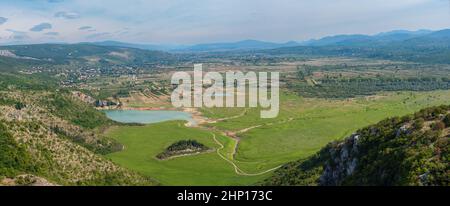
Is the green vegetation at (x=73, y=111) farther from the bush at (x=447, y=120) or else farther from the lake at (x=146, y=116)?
Answer: the bush at (x=447, y=120)

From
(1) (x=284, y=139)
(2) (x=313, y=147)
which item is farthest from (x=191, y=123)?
(2) (x=313, y=147)

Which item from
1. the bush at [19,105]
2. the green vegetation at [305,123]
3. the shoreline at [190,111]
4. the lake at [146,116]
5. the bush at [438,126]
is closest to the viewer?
the bush at [438,126]

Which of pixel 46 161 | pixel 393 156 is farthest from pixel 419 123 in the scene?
pixel 46 161

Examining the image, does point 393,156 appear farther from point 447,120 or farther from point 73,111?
point 73,111

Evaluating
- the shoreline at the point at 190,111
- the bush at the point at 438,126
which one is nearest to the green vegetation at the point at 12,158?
the bush at the point at 438,126

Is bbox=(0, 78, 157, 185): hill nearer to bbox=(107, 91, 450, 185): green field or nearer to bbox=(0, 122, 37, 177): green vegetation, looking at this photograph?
bbox=(0, 122, 37, 177): green vegetation
